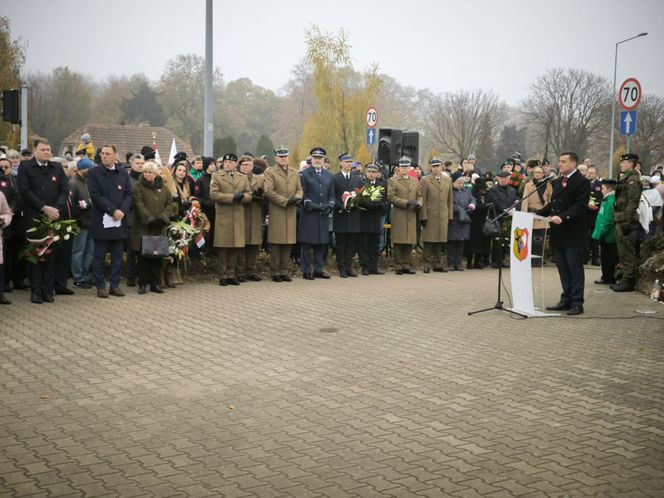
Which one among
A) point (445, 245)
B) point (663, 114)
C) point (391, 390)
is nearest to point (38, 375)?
point (391, 390)

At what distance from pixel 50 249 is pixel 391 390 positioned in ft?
21.4

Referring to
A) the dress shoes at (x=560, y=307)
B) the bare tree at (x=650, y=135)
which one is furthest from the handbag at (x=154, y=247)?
the bare tree at (x=650, y=135)

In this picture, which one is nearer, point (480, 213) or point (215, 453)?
point (215, 453)

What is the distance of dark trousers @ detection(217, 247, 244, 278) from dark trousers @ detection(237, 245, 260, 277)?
0.13 meters

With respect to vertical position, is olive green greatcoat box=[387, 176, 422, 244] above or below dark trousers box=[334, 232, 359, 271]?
above

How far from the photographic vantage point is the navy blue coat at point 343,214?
14742 millimetres

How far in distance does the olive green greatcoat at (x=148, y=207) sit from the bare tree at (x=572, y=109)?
153 feet

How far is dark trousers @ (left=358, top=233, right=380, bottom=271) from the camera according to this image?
1525cm

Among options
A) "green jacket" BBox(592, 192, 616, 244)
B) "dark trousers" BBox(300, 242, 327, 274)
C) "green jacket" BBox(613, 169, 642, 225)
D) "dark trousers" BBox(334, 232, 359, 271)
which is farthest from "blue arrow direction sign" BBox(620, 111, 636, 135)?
"dark trousers" BBox(300, 242, 327, 274)

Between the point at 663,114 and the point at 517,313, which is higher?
the point at 663,114

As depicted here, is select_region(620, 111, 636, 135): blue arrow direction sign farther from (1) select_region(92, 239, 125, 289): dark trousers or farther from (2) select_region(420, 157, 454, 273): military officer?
(1) select_region(92, 239, 125, 289): dark trousers

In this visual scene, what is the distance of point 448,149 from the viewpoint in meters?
55.7

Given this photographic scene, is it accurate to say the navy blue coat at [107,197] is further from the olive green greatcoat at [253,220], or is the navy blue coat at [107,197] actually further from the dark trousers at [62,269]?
the olive green greatcoat at [253,220]

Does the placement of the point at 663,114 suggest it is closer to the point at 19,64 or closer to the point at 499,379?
the point at 19,64
